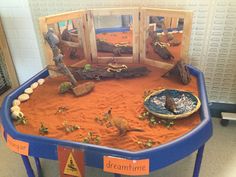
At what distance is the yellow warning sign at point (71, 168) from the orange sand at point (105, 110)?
0.08 metres

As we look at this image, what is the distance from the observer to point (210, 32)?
146cm

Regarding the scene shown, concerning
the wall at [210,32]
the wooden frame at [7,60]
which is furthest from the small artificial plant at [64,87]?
the wooden frame at [7,60]

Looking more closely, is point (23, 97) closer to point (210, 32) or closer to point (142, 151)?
point (142, 151)

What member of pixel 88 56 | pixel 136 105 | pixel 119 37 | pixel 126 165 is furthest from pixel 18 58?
pixel 126 165

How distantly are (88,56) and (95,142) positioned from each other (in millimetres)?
830

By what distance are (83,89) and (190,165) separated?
751 mm

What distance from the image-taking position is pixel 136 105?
1117 millimetres

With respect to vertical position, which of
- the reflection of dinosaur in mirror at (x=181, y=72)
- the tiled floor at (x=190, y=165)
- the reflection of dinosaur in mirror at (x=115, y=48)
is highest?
the reflection of dinosaur in mirror at (x=115, y=48)

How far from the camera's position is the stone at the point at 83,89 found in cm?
122

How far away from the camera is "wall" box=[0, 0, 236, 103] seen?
1.40 m

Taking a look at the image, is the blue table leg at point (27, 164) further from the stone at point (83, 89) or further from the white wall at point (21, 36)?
the white wall at point (21, 36)

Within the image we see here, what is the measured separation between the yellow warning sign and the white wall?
4.10 feet

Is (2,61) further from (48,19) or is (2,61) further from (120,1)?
(120,1)

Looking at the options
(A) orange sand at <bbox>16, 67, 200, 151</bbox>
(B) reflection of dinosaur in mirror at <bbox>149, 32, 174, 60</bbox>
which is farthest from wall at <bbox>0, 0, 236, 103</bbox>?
(A) orange sand at <bbox>16, 67, 200, 151</bbox>
